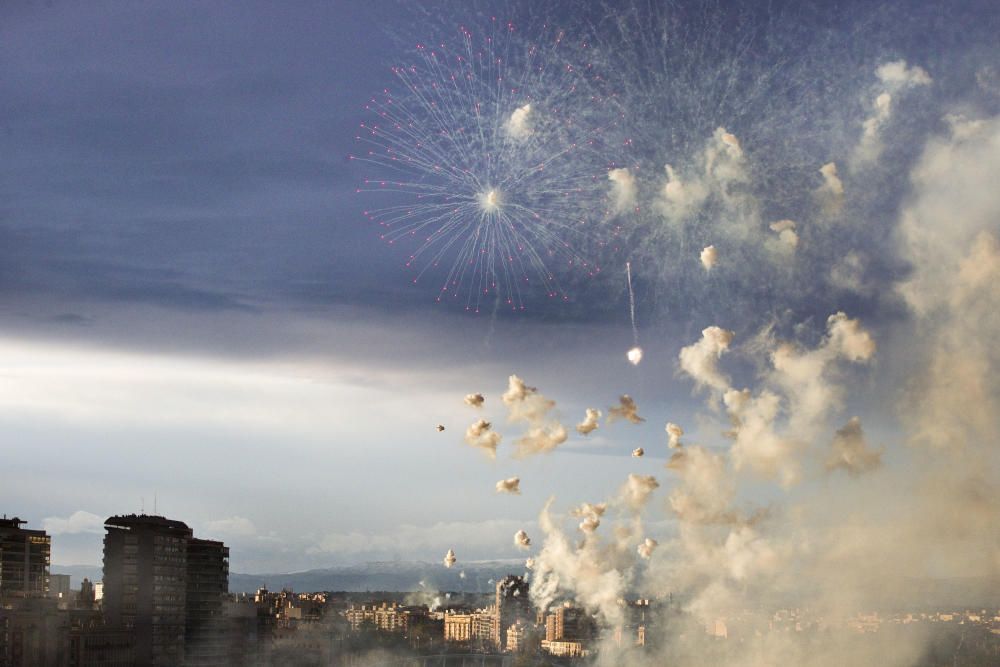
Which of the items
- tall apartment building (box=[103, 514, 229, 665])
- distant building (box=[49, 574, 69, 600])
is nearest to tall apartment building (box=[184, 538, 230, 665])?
tall apartment building (box=[103, 514, 229, 665])

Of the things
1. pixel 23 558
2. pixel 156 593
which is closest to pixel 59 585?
pixel 23 558

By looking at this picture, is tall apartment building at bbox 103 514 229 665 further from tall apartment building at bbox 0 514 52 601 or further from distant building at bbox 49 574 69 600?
distant building at bbox 49 574 69 600

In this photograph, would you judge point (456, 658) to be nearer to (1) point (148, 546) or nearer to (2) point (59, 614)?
(1) point (148, 546)

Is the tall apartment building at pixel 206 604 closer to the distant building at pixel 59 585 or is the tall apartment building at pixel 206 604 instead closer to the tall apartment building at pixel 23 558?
the tall apartment building at pixel 23 558

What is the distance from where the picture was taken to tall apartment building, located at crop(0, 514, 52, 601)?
15762 centimetres

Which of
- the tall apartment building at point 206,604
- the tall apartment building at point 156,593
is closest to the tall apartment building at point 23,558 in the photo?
the tall apartment building at point 156,593

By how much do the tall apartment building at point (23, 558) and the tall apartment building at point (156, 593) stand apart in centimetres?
1200

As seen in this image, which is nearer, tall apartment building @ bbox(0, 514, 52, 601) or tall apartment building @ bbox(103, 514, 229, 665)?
tall apartment building @ bbox(103, 514, 229, 665)

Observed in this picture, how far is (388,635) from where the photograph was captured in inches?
7288

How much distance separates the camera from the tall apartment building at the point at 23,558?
15762 centimetres

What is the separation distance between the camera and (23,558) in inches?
6319

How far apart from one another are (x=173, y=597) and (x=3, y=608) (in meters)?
28.7

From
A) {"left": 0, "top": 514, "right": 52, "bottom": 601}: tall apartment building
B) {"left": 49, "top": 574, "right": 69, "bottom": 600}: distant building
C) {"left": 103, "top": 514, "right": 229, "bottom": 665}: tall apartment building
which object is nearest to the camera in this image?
{"left": 103, "top": 514, "right": 229, "bottom": 665}: tall apartment building

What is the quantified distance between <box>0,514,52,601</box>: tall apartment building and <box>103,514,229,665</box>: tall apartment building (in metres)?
12.0
